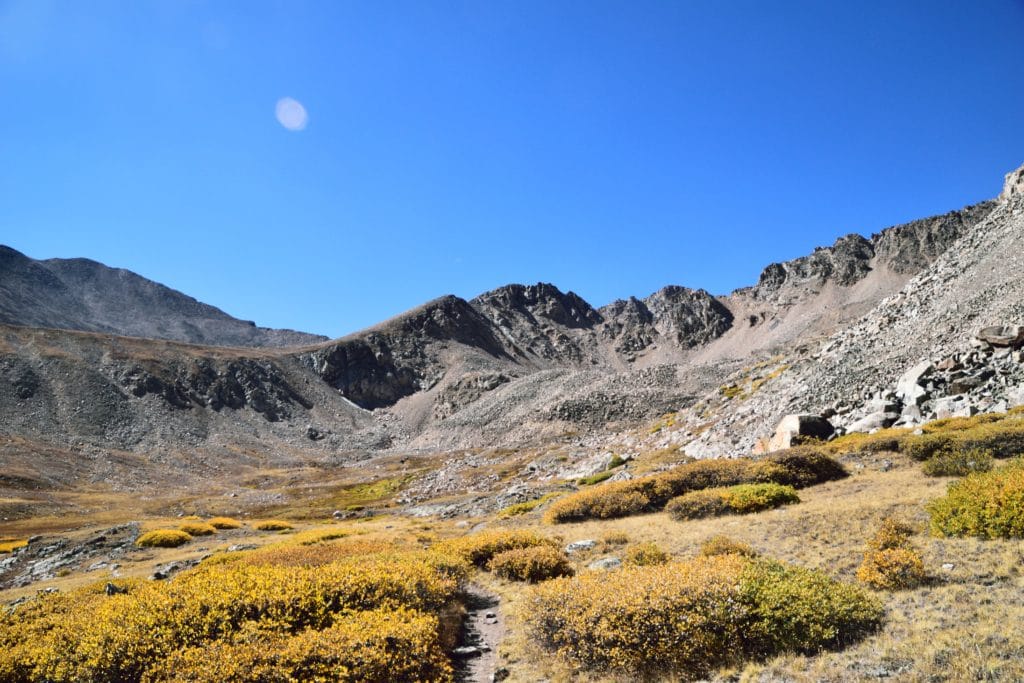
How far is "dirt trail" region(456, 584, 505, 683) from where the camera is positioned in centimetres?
1141

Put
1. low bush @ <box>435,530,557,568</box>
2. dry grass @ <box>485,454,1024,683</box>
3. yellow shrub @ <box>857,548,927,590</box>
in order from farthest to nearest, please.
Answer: low bush @ <box>435,530,557,568</box>, yellow shrub @ <box>857,548,927,590</box>, dry grass @ <box>485,454,1024,683</box>

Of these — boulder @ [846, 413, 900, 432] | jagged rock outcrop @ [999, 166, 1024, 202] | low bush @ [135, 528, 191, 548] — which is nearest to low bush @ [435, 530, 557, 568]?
boulder @ [846, 413, 900, 432]

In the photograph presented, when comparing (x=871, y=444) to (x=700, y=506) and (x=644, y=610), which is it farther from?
(x=644, y=610)

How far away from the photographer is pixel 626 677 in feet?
31.8

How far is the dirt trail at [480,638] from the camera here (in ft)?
37.4

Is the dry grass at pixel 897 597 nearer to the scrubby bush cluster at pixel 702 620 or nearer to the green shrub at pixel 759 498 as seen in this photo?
the scrubby bush cluster at pixel 702 620

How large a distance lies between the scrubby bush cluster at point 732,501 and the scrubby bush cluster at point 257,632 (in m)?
11.0

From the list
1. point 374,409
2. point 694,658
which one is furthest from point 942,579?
point 374,409

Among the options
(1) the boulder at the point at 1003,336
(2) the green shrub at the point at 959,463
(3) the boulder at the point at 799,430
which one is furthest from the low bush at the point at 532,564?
(1) the boulder at the point at 1003,336

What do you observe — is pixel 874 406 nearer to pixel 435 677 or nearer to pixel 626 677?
pixel 626 677

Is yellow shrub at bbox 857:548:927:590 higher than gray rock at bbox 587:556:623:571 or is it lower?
higher

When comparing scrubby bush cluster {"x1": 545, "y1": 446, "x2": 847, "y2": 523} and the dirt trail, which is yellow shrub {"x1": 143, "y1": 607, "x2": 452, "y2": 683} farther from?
scrubby bush cluster {"x1": 545, "y1": 446, "x2": 847, "y2": 523}

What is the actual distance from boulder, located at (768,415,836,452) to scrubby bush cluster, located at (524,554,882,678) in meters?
22.3

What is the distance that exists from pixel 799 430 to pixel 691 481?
1049cm
